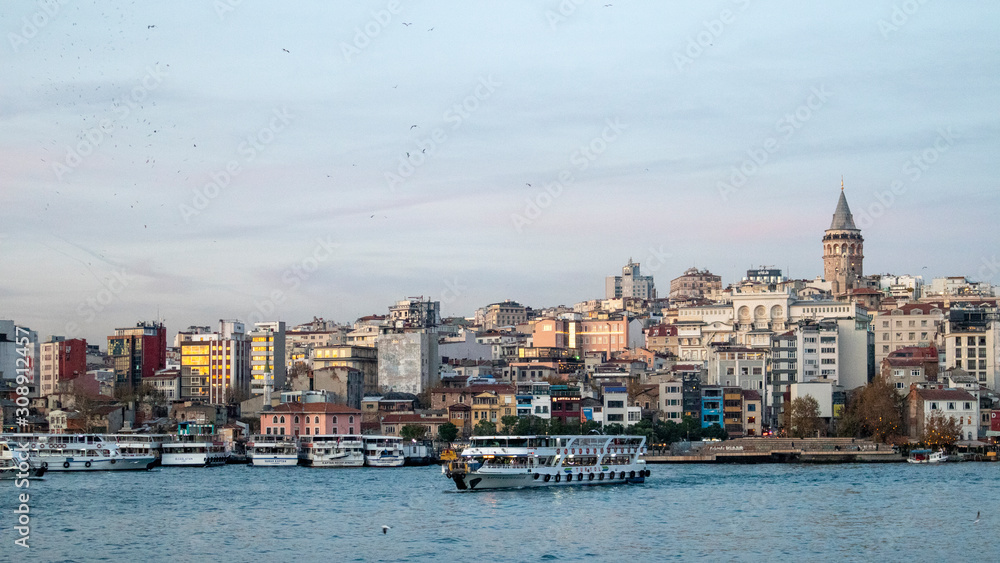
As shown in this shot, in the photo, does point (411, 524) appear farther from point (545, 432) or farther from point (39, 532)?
point (545, 432)

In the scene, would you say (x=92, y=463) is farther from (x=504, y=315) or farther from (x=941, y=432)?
(x=504, y=315)

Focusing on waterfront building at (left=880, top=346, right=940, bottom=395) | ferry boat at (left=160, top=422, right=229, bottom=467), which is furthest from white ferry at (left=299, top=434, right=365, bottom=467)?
waterfront building at (left=880, top=346, right=940, bottom=395)

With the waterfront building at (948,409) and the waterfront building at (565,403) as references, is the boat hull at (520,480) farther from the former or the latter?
the waterfront building at (948,409)

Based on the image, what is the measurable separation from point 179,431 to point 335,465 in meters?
11.5

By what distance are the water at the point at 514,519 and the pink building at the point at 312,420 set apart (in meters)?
15.6

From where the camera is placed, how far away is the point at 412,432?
6525 cm

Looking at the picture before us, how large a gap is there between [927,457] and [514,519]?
102ft

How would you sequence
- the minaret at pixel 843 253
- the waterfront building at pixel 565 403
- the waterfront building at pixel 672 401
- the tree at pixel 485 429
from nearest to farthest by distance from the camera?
the tree at pixel 485 429
the waterfront building at pixel 565 403
the waterfront building at pixel 672 401
the minaret at pixel 843 253

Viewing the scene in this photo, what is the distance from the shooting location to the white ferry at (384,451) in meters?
61.3

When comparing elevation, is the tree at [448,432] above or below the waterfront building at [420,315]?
below

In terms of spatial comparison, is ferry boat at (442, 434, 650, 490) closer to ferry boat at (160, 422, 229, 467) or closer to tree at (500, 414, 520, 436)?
tree at (500, 414, 520, 436)

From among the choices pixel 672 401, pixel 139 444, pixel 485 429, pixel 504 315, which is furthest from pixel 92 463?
pixel 504 315

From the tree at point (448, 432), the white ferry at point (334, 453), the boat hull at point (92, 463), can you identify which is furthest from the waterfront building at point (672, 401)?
the boat hull at point (92, 463)

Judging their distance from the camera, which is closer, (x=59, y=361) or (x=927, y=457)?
(x=927, y=457)
